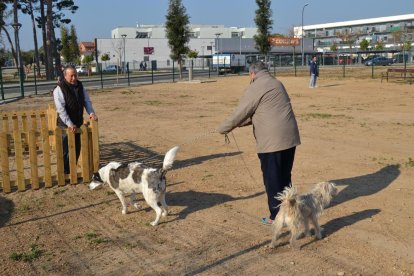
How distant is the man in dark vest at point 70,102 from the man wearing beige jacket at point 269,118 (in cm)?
290

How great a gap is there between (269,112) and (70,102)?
3413 millimetres

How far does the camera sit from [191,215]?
5.81m

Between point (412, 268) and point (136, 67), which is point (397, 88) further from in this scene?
point (136, 67)

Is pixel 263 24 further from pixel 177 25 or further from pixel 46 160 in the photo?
pixel 46 160

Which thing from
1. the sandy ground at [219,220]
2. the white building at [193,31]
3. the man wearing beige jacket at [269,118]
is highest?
the white building at [193,31]

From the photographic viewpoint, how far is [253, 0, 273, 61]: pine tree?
46.6 metres

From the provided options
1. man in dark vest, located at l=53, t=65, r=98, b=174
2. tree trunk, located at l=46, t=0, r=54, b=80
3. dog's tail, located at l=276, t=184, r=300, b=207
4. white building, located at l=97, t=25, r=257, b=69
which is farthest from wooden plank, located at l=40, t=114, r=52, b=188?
white building, located at l=97, t=25, r=257, b=69

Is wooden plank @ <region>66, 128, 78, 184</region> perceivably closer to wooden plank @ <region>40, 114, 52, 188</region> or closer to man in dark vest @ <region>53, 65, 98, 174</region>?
man in dark vest @ <region>53, 65, 98, 174</region>

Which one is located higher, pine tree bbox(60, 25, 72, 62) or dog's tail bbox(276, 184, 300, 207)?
pine tree bbox(60, 25, 72, 62)

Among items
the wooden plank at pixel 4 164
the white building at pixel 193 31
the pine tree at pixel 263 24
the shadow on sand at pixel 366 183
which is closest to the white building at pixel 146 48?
the white building at pixel 193 31

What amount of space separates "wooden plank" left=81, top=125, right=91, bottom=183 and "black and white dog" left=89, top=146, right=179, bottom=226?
1.16 meters

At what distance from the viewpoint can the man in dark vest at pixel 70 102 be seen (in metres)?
6.86

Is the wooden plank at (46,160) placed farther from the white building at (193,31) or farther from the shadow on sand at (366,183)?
the white building at (193,31)

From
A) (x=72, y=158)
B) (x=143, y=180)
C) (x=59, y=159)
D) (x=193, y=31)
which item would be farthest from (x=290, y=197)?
(x=193, y=31)
